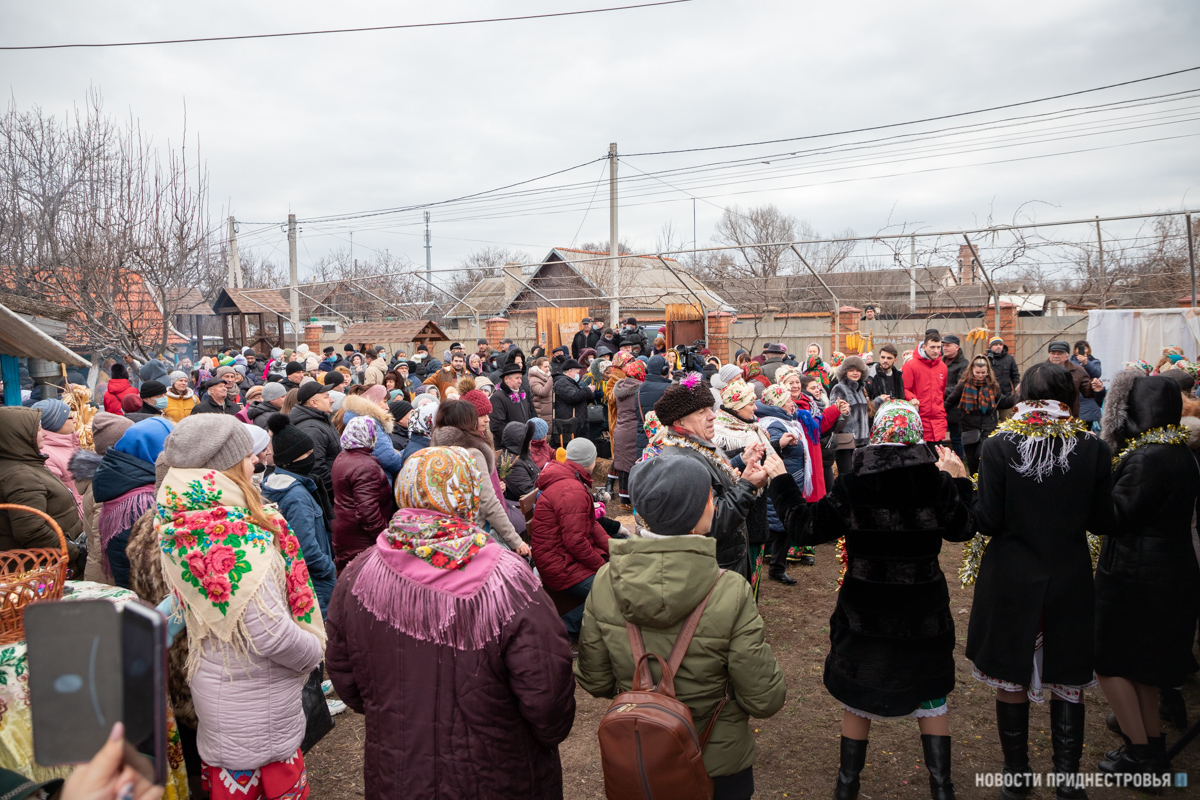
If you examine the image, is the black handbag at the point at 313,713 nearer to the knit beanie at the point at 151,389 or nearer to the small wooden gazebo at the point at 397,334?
the knit beanie at the point at 151,389

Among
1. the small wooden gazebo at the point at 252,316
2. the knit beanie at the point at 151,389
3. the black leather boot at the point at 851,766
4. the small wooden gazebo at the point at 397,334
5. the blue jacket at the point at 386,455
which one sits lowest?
the black leather boot at the point at 851,766

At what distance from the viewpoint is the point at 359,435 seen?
15.4 ft

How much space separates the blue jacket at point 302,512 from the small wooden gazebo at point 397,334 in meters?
13.6

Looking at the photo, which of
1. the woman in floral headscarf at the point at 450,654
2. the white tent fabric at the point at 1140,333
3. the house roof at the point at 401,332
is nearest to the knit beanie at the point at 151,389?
the woman in floral headscarf at the point at 450,654

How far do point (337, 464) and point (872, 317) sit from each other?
1356 centimetres

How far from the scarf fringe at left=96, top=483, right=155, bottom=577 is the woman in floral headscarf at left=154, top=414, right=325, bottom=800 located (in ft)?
4.53

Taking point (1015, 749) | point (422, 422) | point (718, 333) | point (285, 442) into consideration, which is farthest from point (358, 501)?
point (718, 333)

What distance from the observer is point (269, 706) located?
2.59 meters

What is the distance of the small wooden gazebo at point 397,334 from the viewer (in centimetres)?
1786

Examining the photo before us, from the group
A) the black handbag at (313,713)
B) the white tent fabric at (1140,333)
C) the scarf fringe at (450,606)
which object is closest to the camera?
the scarf fringe at (450,606)

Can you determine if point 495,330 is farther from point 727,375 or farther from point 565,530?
point 565,530

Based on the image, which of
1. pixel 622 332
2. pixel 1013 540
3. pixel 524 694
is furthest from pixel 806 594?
pixel 622 332

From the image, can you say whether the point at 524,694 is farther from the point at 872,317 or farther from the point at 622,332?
the point at 872,317

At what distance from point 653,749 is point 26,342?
17.4 feet
